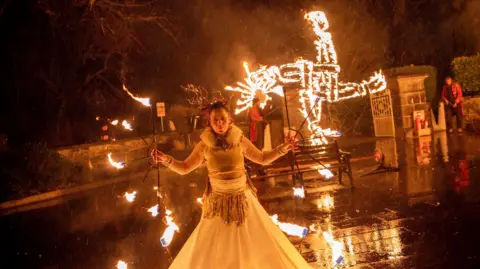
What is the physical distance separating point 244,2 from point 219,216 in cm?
1968

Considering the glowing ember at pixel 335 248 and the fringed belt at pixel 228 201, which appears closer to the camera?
the fringed belt at pixel 228 201

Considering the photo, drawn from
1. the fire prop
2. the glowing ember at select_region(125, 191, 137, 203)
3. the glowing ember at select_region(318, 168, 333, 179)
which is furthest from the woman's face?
the glowing ember at select_region(125, 191, 137, 203)

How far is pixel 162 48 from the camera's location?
79.7ft

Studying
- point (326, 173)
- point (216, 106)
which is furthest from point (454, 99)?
point (216, 106)

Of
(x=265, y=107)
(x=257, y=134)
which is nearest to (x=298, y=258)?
(x=257, y=134)

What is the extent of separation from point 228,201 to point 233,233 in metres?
0.29

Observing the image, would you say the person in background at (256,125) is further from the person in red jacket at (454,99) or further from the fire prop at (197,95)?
the person in red jacket at (454,99)

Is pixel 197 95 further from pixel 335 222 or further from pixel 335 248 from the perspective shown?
pixel 335 248

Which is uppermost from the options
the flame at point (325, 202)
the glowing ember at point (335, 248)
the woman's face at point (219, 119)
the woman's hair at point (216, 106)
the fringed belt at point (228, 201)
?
the woman's hair at point (216, 106)

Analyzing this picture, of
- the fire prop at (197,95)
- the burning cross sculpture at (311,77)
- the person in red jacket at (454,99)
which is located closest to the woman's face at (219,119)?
the fire prop at (197,95)

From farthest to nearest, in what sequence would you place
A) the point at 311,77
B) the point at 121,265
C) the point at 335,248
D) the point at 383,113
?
the point at 383,113 < the point at 311,77 < the point at 121,265 < the point at 335,248

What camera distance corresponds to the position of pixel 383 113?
17.4 meters

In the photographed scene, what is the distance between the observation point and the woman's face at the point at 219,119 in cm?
408

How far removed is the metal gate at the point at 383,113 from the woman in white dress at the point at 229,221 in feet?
44.3
